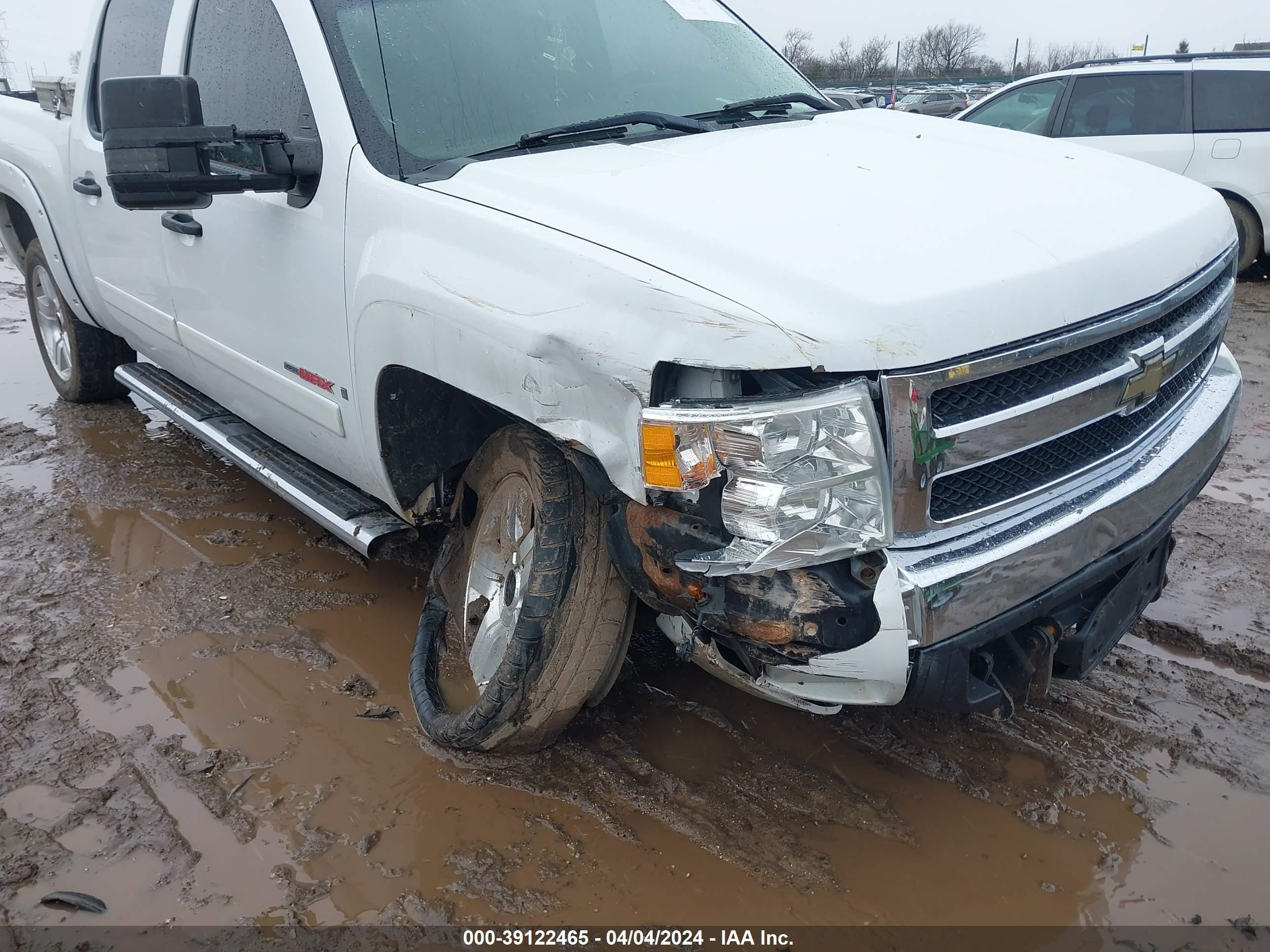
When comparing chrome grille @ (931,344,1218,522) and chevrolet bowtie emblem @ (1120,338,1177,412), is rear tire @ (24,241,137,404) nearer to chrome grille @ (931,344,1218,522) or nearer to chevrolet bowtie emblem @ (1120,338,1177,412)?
chrome grille @ (931,344,1218,522)

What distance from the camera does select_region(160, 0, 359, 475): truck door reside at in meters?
2.71

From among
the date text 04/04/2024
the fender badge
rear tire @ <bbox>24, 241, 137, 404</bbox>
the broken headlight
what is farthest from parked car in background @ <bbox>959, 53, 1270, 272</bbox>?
the date text 04/04/2024

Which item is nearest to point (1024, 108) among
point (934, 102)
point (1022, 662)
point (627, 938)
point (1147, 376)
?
point (1147, 376)

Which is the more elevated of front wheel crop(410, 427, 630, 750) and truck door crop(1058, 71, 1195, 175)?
truck door crop(1058, 71, 1195, 175)

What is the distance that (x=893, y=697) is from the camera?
1.94 meters

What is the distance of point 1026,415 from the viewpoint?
1.97 meters

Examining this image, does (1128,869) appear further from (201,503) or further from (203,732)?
(201,503)

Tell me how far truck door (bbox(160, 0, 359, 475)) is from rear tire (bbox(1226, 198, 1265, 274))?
767 cm

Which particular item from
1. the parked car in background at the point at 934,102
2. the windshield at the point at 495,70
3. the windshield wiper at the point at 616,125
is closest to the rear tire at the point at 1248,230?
the parked car in background at the point at 934,102

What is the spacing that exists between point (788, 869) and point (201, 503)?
3.12m

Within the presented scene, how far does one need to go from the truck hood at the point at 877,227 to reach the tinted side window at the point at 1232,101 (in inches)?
248

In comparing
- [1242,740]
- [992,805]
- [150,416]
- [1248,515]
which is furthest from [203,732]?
[1248,515]

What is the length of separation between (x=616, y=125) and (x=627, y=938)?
200 centimetres

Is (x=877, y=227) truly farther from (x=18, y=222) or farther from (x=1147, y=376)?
(x=18, y=222)
